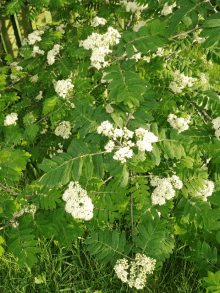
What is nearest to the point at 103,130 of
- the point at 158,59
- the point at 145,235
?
the point at 145,235

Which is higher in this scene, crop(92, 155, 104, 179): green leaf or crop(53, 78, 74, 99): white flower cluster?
crop(53, 78, 74, 99): white flower cluster

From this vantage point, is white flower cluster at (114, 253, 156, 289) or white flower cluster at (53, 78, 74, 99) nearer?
white flower cluster at (114, 253, 156, 289)

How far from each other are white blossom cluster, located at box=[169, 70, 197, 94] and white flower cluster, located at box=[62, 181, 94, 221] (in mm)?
1357

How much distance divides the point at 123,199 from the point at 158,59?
1.31m

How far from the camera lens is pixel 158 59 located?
90.4 inches

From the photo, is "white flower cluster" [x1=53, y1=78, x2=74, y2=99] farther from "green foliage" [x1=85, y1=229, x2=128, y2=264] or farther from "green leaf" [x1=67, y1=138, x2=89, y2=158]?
"green foliage" [x1=85, y1=229, x2=128, y2=264]

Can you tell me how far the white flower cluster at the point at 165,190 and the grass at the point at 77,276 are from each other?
0.83 meters

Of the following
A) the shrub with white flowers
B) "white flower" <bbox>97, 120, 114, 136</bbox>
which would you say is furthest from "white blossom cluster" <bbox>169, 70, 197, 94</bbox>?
"white flower" <bbox>97, 120, 114, 136</bbox>

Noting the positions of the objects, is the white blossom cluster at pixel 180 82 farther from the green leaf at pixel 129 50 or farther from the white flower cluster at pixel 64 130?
the white flower cluster at pixel 64 130

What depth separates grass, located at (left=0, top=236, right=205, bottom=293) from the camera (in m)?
2.31

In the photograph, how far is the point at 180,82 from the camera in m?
2.43

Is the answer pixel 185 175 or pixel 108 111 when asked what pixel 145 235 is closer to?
pixel 185 175

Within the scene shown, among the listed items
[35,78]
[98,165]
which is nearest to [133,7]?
[35,78]

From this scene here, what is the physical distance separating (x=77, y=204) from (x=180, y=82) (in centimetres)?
153
